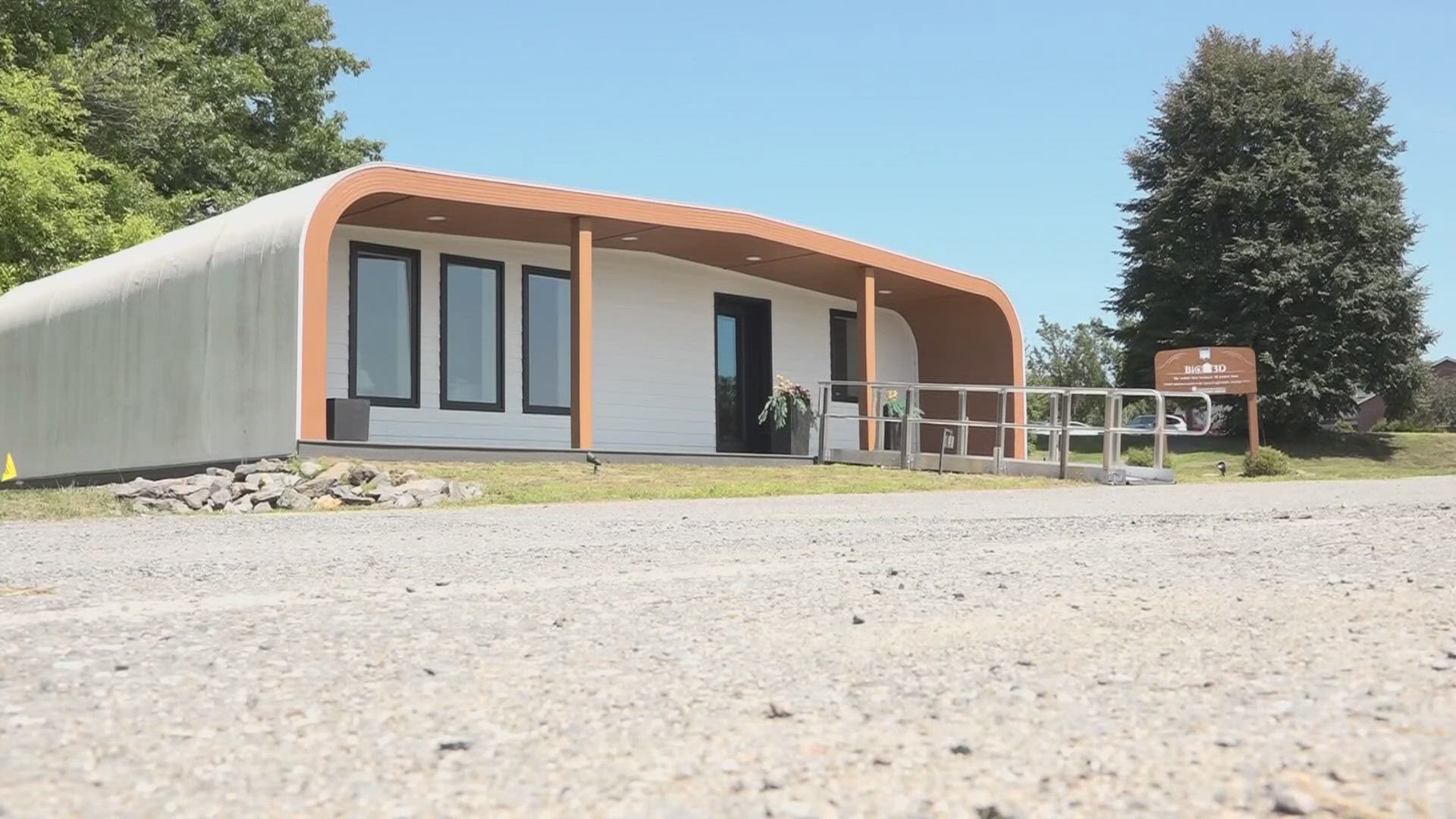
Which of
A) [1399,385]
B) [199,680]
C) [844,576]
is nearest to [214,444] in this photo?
[844,576]

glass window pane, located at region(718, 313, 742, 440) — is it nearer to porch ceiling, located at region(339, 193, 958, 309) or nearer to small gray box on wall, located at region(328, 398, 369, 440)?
porch ceiling, located at region(339, 193, 958, 309)

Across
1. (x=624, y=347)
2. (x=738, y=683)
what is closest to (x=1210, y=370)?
(x=624, y=347)

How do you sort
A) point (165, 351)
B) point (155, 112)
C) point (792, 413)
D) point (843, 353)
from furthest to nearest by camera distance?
point (155, 112), point (843, 353), point (792, 413), point (165, 351)

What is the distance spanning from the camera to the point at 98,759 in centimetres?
259

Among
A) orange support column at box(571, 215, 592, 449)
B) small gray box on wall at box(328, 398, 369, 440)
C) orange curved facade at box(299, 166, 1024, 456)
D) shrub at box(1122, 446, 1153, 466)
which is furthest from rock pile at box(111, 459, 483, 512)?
shrub at box(1122, 446, 1153, 466)

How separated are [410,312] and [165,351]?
9.21ft

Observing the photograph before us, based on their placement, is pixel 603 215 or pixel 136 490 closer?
pixel 136 490

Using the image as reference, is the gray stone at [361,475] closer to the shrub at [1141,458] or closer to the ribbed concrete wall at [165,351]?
the ribbed concrete wall at [165,351]

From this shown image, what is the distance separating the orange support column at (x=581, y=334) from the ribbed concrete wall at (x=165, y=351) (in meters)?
2.97

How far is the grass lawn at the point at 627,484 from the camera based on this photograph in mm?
11039

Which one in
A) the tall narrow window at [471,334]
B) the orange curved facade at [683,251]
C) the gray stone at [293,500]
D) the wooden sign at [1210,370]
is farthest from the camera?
the wooden sign at [1210,370]

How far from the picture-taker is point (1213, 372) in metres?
24.4

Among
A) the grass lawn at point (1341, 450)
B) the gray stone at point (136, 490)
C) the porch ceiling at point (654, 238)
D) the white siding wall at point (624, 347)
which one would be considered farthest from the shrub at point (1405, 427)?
the gray stone at point (136, 490)

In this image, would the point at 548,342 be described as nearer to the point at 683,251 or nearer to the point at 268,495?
the point at 683,251
